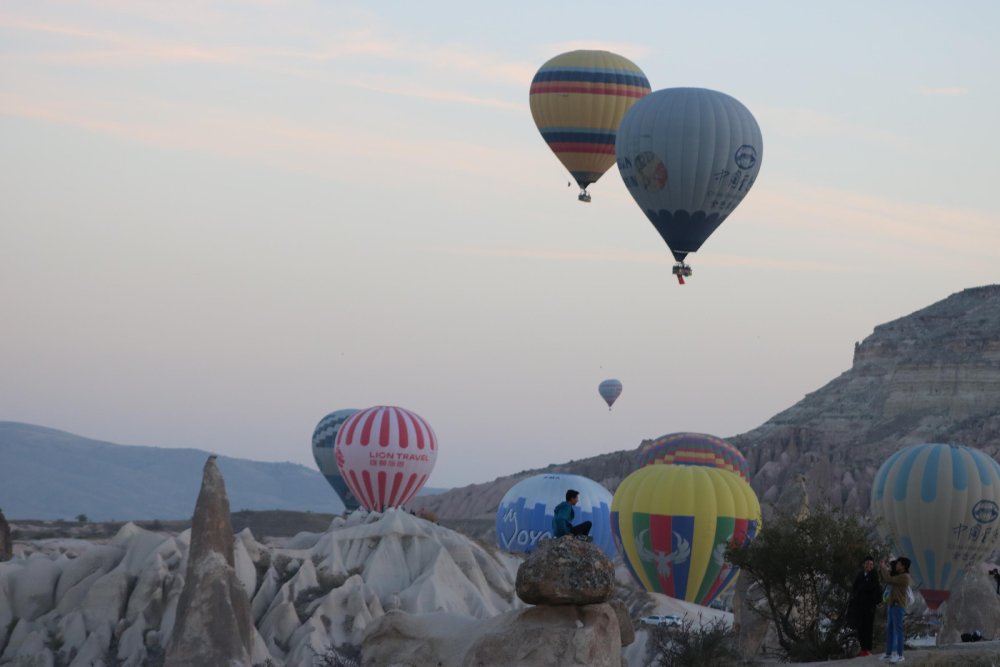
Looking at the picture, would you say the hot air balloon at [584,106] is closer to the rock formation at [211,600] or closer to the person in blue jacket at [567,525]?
the rock formation at [211,600]

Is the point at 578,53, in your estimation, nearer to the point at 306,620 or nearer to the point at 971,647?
the point at 306,620

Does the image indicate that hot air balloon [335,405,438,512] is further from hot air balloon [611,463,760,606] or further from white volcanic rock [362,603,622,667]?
white volcanic rock [362,603,622,667]

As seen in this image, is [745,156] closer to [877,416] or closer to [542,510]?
[542,510]

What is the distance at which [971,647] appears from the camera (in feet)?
96.5

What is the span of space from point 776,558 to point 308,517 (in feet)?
204

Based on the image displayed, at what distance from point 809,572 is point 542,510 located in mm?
44457

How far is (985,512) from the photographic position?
192ft

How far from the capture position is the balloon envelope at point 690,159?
58188 mm

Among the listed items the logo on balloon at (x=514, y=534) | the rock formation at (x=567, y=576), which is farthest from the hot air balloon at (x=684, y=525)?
the rock formation at (x=567, y=576)

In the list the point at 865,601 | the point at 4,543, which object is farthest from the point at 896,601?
the point at 4,543

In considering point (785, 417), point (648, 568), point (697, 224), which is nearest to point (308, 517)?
point (648, 568)

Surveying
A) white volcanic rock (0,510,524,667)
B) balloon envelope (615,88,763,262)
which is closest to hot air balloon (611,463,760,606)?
white volcanic rock (0,510,524,667)

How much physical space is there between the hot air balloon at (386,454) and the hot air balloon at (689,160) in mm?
21567

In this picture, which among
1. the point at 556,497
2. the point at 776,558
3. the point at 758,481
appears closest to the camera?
the point at 776,558
